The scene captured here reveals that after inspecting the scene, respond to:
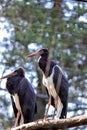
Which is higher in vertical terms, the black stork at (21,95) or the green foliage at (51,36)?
the green foliage at (51,36)

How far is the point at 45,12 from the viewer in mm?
1637

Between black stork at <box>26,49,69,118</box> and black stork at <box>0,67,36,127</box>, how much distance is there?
10cm

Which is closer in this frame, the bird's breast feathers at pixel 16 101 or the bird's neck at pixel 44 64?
the bird's neck at pixel 44 64

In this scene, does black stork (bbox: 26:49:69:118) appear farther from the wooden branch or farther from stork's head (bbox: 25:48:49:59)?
the wooden branch

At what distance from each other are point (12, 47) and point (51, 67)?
1.06 feet

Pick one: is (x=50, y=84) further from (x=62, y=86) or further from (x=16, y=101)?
(x=16, y=101)

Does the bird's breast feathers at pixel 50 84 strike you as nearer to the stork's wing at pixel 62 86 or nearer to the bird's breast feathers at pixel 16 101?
A: the stork's wing at pixel 62 86

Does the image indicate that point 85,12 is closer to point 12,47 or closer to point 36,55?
point 12,47

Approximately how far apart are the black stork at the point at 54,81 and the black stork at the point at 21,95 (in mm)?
102

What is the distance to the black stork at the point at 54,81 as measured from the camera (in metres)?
2.16

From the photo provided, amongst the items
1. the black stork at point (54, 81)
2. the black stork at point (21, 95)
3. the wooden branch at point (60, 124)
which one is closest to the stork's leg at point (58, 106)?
the black stork at point (54, 81)

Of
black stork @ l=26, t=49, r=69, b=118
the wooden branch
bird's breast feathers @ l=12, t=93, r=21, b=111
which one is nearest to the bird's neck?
black stork @ l=26, t=49, r=69, b=118

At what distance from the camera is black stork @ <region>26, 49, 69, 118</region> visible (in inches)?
85.0

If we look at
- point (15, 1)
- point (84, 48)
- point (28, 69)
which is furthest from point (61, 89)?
point (84, 48)
